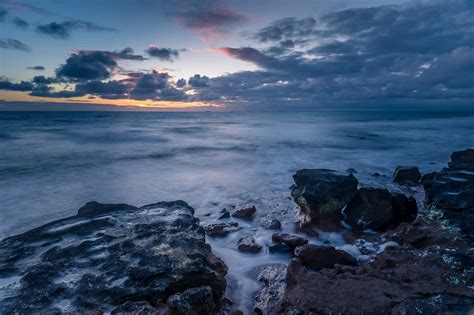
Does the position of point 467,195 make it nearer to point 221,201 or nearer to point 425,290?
point 425,290

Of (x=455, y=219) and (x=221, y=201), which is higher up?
(x=455, y=219)

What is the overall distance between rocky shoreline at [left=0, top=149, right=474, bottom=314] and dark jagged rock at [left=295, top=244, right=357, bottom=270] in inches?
0.6

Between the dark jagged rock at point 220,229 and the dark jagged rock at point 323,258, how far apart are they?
2.08 metres

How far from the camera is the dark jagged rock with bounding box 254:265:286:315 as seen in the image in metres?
3.74

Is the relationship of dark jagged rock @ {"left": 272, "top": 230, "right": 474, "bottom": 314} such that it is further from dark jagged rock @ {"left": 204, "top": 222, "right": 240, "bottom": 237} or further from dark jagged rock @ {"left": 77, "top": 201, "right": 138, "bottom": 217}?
dark jagged rock @ {"left": 77, "top": 201, "right": 138, "bottom": 217}

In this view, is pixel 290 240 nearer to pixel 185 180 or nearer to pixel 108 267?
pixel 108 267

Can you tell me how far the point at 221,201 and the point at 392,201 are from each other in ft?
15.4

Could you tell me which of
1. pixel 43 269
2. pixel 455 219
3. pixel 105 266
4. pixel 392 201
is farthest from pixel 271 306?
pixel 392 201

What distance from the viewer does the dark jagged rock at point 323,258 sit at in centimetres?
448

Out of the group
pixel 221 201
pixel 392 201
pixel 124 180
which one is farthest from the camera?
pixel 124 180

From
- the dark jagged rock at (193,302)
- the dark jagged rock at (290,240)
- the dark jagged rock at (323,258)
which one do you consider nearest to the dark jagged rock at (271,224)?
the dark jagged rock at (290,240)

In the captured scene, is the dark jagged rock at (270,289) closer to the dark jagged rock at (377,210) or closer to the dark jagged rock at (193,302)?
the dark jagged rock at (193,302)

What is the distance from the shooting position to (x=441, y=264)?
389 cm

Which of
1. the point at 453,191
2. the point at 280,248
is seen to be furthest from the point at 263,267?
the point at 453,191
